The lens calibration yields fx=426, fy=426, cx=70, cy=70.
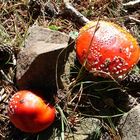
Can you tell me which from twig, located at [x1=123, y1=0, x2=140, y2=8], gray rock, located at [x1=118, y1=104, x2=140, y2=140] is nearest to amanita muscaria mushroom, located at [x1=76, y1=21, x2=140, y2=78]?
gray rock, located at [x1=118, y1=104, x2=140, y2=140]

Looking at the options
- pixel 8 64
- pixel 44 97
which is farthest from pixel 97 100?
pixel 8 64

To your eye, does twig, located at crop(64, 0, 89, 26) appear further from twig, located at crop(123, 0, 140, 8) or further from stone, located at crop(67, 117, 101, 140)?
stone, located at crop(67, 117, 101, 140)

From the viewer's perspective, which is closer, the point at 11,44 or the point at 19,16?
the point at 11,44

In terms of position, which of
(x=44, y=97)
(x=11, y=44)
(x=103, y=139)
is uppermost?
(x=11, y=44)

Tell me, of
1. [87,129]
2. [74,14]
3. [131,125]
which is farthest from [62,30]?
[131,125]

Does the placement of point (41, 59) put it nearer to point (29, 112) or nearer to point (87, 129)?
point (29, 112)

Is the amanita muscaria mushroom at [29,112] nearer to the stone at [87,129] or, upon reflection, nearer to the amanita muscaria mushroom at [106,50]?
the stone at [87,129]

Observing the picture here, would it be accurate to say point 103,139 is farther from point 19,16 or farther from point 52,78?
point 19,16
